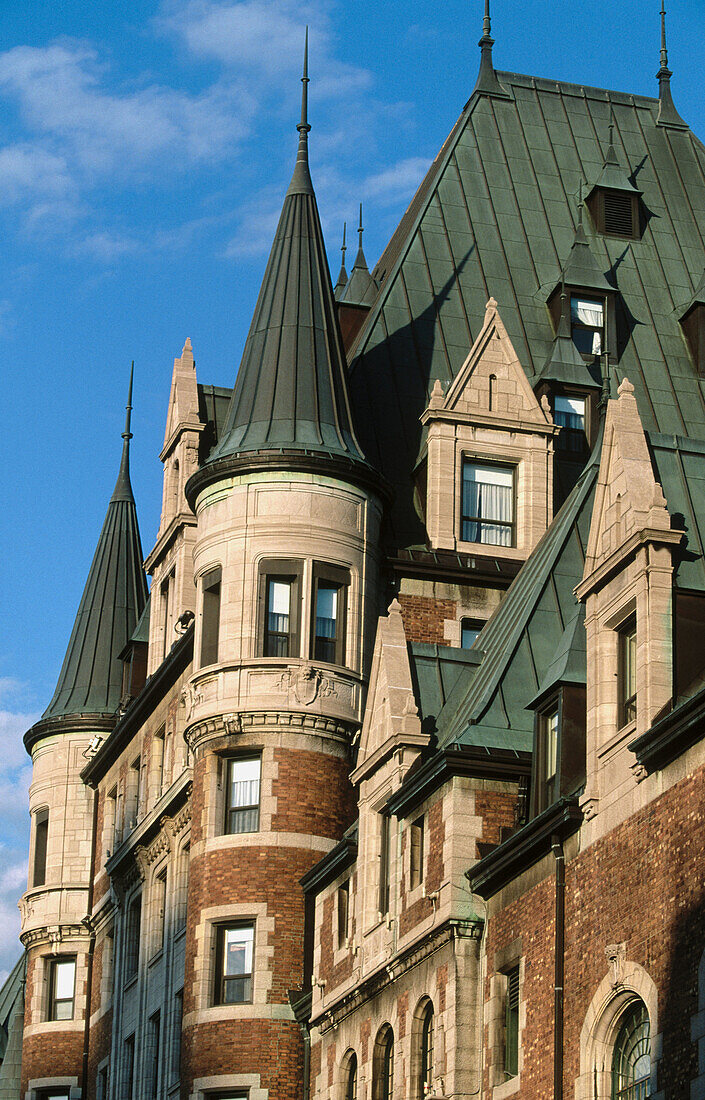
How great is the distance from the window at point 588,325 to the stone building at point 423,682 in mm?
195

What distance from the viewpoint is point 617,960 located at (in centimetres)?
2980

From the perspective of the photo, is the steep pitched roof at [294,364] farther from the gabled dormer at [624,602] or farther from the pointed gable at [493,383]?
the gabled dormer at [624,602]

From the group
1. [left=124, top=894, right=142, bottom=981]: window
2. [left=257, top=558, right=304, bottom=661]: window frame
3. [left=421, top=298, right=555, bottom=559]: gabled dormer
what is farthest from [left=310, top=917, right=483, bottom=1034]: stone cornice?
[left=124, top=894, right=142, bottom=981]: window

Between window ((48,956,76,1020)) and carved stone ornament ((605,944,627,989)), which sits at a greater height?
window ((48,956,76,1020))

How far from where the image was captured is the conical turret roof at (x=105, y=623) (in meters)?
69.6

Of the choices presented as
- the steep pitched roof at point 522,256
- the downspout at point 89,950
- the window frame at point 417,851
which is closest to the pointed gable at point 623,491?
the window frame at point 417,851

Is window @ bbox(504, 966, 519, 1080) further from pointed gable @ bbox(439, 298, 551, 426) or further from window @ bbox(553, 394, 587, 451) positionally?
window @ bbox(553, 394, 587, 451)

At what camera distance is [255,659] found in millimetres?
46594

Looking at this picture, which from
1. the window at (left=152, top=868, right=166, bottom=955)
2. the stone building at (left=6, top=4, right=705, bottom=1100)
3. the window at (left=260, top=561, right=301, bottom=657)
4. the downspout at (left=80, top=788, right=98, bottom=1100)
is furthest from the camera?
the downspout at (left=80, top=788, right=98, bottom=1100)

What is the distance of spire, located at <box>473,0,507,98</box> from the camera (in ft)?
209

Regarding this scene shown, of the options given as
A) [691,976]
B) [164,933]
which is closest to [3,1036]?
[164,933]

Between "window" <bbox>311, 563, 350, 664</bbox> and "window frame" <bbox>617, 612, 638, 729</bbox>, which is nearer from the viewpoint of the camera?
"window frame" <bbox>617, 612, 638, 729</bbox>

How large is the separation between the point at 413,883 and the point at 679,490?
8468 millimetres

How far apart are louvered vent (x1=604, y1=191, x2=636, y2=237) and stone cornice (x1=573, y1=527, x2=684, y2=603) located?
90.6ft
